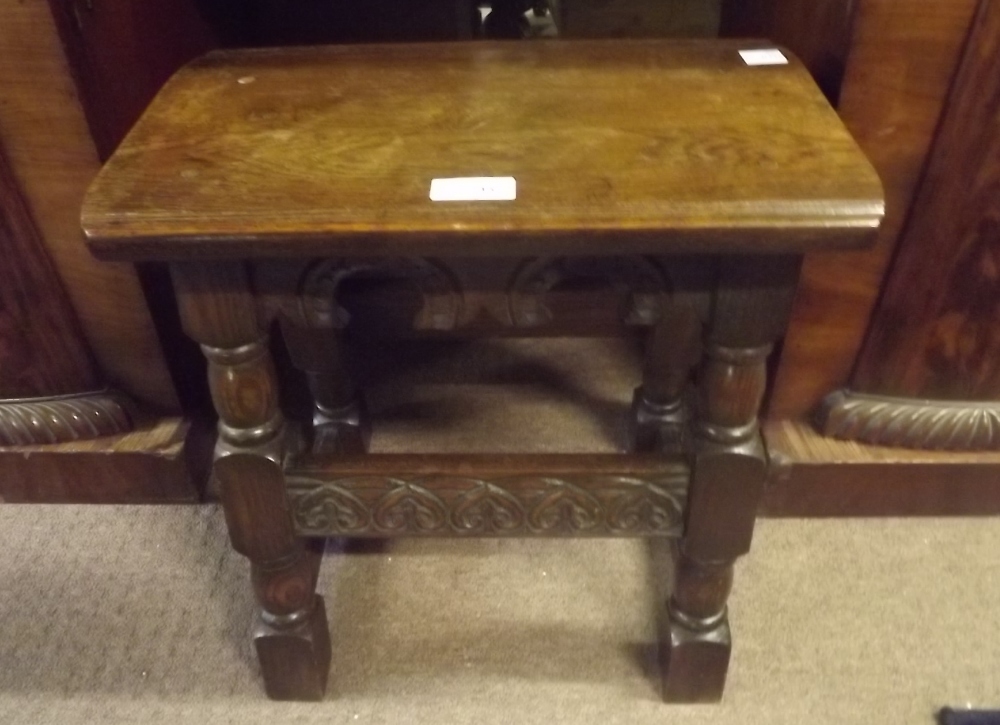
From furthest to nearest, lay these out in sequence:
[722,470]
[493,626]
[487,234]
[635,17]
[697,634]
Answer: [635,17]
[493,626]
[697,634]
[722,470]
[487,234]

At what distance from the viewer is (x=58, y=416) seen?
1066 millimetres

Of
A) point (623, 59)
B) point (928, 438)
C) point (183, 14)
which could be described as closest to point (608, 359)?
point (928, 438)

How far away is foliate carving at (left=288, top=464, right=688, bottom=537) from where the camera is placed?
0.79 metres

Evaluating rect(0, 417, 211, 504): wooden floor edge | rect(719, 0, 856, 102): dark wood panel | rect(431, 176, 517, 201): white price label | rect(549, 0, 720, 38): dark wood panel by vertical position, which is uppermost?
rect(431, 176, 517, 201): white price label

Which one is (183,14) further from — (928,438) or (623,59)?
(928,438)

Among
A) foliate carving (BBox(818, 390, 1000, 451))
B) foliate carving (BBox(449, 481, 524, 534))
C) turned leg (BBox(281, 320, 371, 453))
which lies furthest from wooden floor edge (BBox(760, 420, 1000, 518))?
turned leg (BBox(281, 320, 371, 453))

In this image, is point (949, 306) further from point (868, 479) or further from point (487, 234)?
point (487, 234)

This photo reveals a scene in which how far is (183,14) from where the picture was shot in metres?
1.05

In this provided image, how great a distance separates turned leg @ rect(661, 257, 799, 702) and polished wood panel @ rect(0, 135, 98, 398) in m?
0.67

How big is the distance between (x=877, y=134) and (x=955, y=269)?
0.53ft

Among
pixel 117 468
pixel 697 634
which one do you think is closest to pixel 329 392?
pixel 117 468

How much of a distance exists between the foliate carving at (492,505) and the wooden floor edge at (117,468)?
1.14ft

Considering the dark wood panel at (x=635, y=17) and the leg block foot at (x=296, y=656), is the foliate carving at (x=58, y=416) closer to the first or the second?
the leg block foot at (x=296, y=656)

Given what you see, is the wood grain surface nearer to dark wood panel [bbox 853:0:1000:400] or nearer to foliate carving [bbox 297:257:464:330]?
foliate carving [bbox 297:257:464:330]
